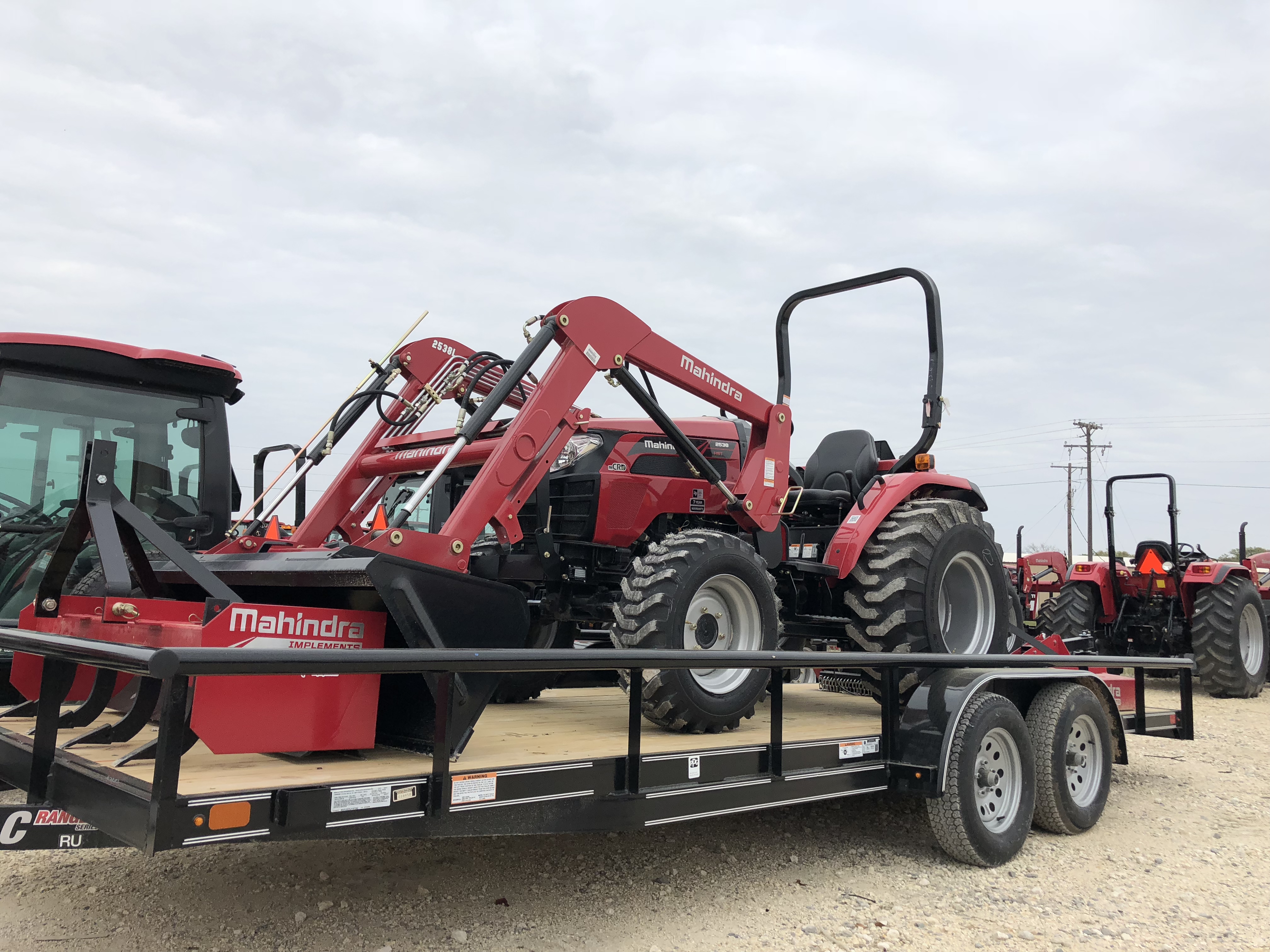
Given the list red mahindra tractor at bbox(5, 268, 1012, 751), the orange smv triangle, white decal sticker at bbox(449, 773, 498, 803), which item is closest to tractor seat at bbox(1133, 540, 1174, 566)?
the orange smv triangle

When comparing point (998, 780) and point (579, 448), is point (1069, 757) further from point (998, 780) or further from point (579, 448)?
point (579, 448)

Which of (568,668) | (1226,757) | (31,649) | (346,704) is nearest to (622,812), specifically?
(568,668)

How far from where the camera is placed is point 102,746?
365cm

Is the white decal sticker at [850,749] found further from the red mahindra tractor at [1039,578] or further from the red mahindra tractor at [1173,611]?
the red mahindra tractor at [1039,578]

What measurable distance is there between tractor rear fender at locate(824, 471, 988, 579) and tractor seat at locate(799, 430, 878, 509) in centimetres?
21

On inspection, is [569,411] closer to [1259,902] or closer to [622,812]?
[622,812]

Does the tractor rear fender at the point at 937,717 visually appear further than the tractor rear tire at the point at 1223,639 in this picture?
No

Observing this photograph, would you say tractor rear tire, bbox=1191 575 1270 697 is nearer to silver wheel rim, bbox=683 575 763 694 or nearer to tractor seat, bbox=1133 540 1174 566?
tractor seat, bbox=1133 540 1174 566

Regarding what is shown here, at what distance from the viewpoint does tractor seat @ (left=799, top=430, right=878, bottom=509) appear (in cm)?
630

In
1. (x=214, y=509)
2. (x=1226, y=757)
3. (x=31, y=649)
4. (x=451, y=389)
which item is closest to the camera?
(x=31, y=649)

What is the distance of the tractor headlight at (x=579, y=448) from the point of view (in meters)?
5.46

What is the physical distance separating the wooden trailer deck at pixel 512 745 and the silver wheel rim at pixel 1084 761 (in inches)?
42.0

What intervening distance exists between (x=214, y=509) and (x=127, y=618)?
97.0 inches

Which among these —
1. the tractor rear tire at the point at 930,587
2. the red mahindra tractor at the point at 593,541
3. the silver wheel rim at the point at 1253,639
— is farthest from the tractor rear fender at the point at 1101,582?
the tractor rear tire at the point at 930,587
